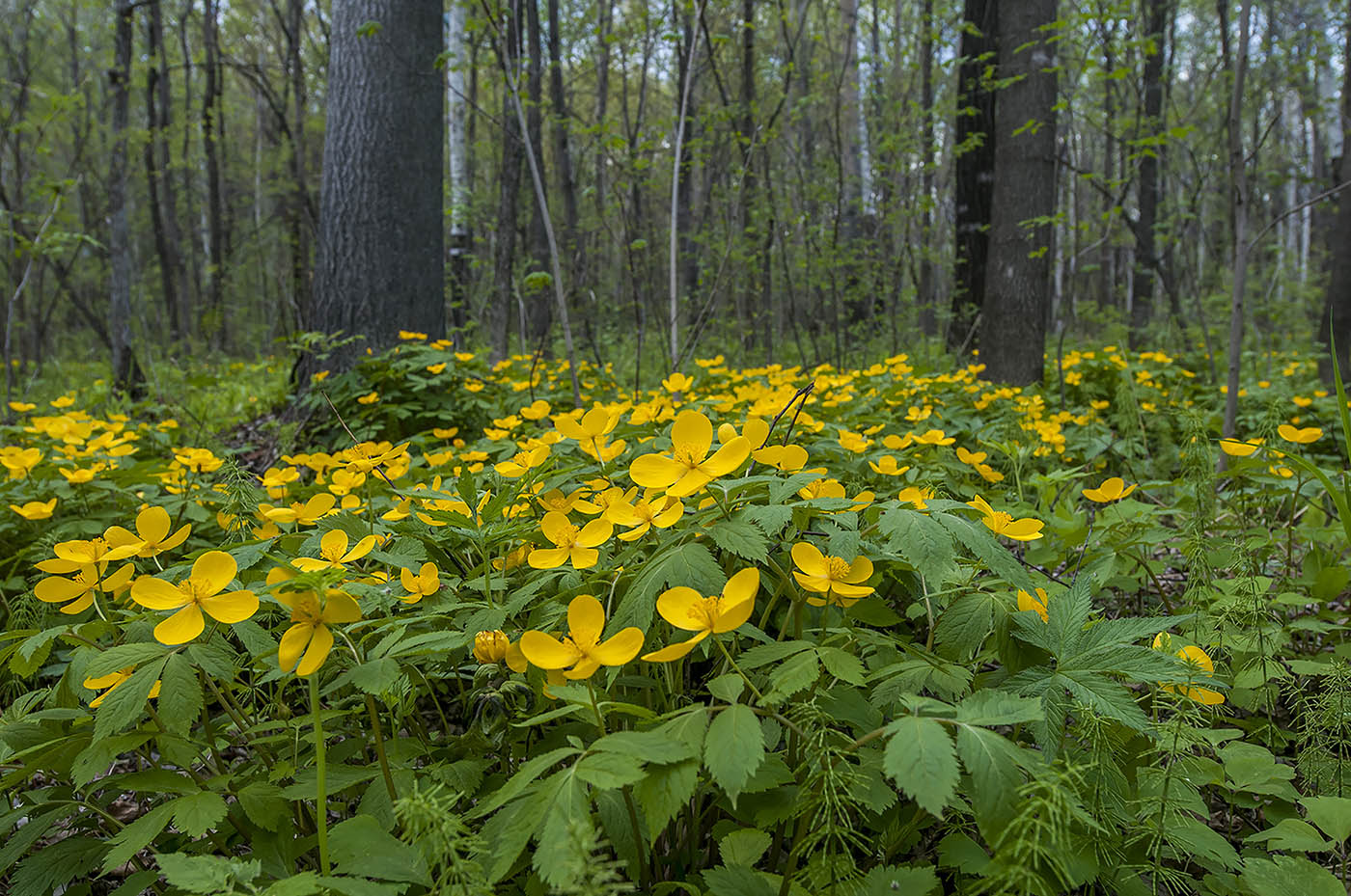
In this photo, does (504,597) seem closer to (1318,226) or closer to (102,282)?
(1318,226)

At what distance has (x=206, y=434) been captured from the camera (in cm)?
465

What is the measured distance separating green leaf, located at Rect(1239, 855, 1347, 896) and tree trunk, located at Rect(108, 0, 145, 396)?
26.0ft

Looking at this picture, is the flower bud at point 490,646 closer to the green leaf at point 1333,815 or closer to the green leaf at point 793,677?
the green leaf at point 793,677

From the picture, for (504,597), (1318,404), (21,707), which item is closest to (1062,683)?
(504,597)

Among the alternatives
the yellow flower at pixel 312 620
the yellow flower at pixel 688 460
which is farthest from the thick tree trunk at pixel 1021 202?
the yellow flower at pixel 312 620

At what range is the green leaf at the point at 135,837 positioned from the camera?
0.93m

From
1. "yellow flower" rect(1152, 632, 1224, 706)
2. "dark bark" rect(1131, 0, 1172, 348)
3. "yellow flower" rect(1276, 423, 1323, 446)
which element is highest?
"dark bark" rect(1131, 0, 1172, 348)

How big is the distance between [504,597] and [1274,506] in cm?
266

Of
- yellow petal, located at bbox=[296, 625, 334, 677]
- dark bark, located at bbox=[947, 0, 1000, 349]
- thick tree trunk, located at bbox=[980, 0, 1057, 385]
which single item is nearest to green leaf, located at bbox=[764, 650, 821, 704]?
yellow petal, located at bbox=[296, 625, 334, 677]

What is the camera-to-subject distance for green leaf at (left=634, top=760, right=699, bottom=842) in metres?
0.80

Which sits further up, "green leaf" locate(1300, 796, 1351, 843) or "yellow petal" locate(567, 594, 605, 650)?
"yellow petal" locate(567, 594, 605, 650)

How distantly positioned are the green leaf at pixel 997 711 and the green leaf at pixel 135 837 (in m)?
1.06

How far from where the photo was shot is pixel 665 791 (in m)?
0.82

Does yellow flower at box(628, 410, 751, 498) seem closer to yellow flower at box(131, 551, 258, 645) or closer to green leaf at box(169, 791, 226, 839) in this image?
yellow flower at box(131, 551, 258, 645)
